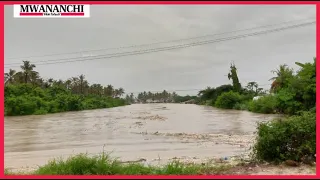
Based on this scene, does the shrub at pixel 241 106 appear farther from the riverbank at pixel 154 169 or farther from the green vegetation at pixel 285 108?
the riverbank at pixel 154 169

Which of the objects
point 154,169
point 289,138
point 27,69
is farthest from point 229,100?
point 154,169

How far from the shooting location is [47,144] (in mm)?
14477

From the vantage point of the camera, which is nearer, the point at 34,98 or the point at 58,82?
the point at 34,98

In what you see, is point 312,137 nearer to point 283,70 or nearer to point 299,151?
point 299,151

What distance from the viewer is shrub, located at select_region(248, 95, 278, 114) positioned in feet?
109

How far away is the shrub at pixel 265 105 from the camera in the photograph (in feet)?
109

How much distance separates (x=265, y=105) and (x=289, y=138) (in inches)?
1175

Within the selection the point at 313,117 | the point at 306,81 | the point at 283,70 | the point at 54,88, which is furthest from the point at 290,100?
the point at 54,88

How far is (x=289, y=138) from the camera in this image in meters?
6.86

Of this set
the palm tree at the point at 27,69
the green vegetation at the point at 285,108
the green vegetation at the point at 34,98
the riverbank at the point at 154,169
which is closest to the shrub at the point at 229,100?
the green vegetation at the point at 285,108

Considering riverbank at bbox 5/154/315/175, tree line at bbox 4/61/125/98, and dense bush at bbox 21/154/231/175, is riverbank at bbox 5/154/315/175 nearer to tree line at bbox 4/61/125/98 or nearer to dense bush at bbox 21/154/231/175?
dense bush at bbox 21/154/231/175

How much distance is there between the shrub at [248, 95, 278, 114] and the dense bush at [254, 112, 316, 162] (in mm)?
26334

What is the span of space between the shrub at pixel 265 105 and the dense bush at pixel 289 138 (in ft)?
86.4

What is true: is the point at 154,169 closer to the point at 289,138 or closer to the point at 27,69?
the point at 289,138
